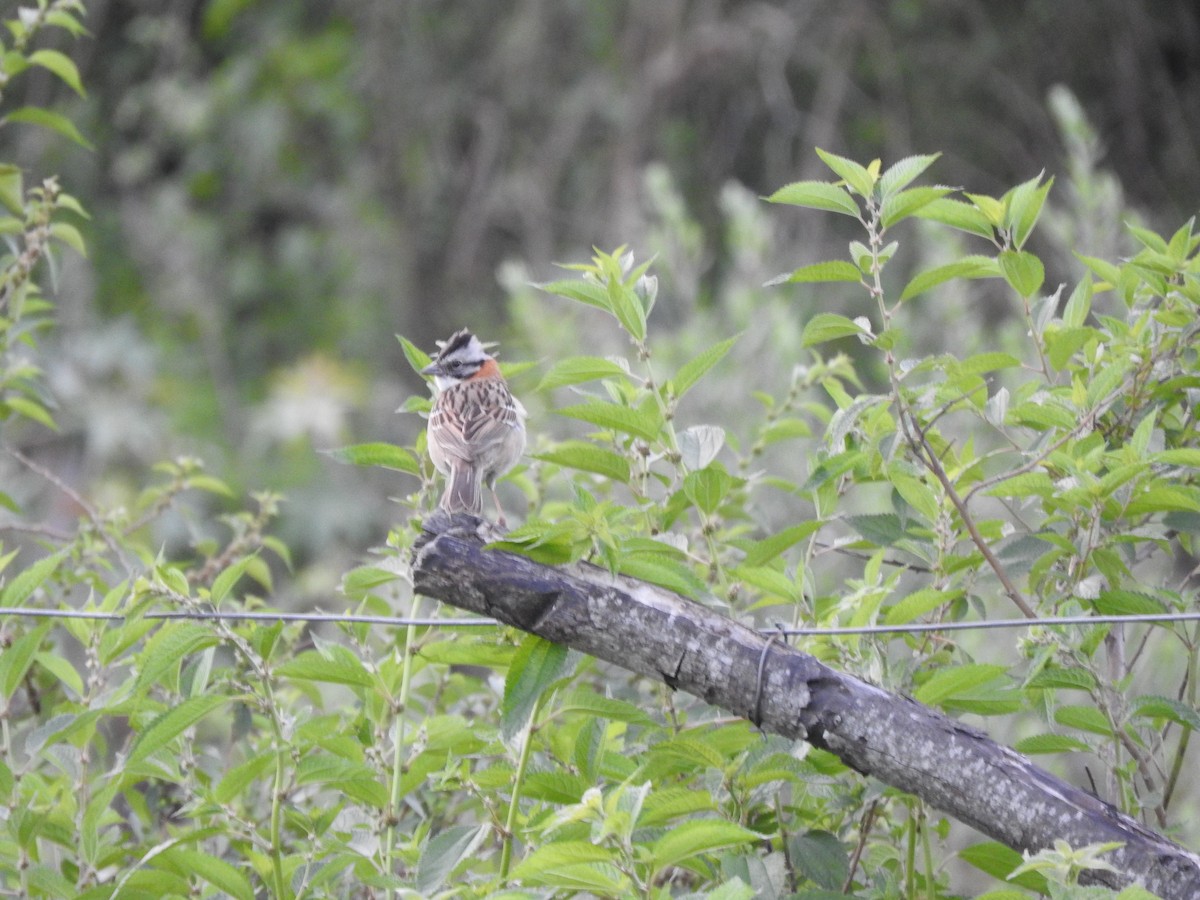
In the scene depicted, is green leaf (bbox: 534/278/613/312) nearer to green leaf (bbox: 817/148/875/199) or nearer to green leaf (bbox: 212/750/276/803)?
green leaf (bbox: 817/148/875/199)

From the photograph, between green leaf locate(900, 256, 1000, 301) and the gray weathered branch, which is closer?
the gray weathered branch

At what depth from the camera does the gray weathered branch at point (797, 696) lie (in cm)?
198

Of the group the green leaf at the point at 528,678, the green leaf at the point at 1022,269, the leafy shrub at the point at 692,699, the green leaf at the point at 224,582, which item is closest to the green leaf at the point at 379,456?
the leafy shrub at the point at 692,699

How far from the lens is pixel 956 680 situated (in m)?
2.16

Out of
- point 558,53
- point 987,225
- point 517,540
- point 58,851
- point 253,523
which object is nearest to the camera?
point 517,540

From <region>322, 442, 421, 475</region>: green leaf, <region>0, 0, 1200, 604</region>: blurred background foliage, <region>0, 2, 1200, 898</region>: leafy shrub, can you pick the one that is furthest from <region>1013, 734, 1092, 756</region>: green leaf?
<region>0, 0, 1200, 604</region>: blurred background foliage

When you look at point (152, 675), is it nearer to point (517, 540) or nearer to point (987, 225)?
point (517, 540)

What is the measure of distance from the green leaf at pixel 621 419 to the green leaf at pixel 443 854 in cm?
67

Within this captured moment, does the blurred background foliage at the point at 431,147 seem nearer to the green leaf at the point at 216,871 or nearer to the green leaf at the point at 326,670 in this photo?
the green leaf at the point at 326,670

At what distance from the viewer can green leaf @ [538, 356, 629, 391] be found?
236cm

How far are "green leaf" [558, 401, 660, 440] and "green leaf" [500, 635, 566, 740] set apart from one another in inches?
14.7

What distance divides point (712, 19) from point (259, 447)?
4321 mm

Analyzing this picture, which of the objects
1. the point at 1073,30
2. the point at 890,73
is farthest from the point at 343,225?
the point at 1073,30

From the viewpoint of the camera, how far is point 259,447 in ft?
31.4
